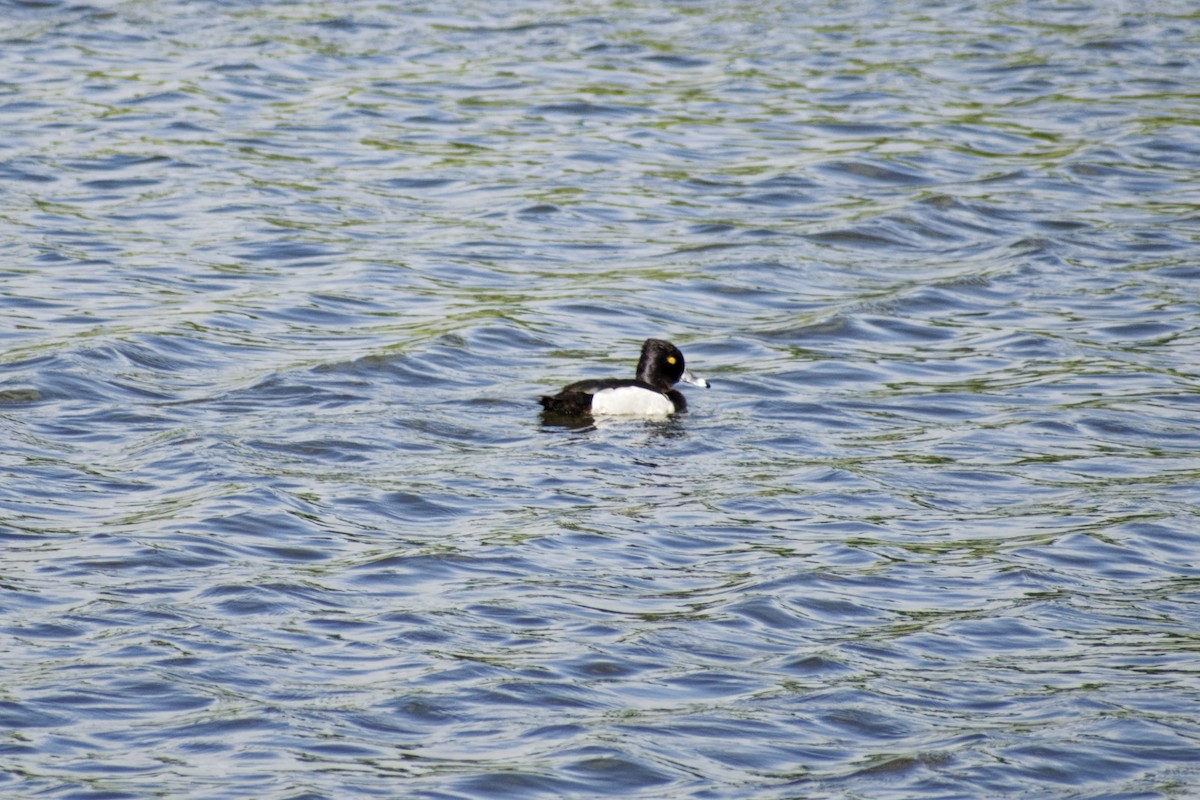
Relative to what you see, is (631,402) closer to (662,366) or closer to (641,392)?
(641,392)

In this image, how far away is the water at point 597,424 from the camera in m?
7.95

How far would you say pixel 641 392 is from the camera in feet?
43.8

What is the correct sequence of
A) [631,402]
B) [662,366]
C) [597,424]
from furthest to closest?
[662,366]
[631,402]
[597,424]

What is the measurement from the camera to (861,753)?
778cm

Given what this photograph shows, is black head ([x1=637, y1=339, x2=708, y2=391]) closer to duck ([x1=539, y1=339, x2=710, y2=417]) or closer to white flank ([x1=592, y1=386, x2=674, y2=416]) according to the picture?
duck ([x1=539, y1=339, x2=710, y2=417])

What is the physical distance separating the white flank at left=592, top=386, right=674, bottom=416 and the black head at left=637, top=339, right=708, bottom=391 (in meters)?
0.20

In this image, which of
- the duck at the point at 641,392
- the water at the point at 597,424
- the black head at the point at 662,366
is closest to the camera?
the water at the point at 597,424

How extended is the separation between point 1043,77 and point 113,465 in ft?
51.1

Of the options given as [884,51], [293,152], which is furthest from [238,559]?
[884,51]

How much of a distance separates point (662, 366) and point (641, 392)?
452 mm

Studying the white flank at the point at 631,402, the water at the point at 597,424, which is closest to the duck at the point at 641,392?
the white flank at the point at 631,402

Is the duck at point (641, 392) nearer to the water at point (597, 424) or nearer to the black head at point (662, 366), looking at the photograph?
the black head at point (662, 366)

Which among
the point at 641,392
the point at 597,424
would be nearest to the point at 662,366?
the point at 641,392

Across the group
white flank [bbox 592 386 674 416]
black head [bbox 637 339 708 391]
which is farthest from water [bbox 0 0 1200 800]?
black head [bbox 637 339 708 391]
